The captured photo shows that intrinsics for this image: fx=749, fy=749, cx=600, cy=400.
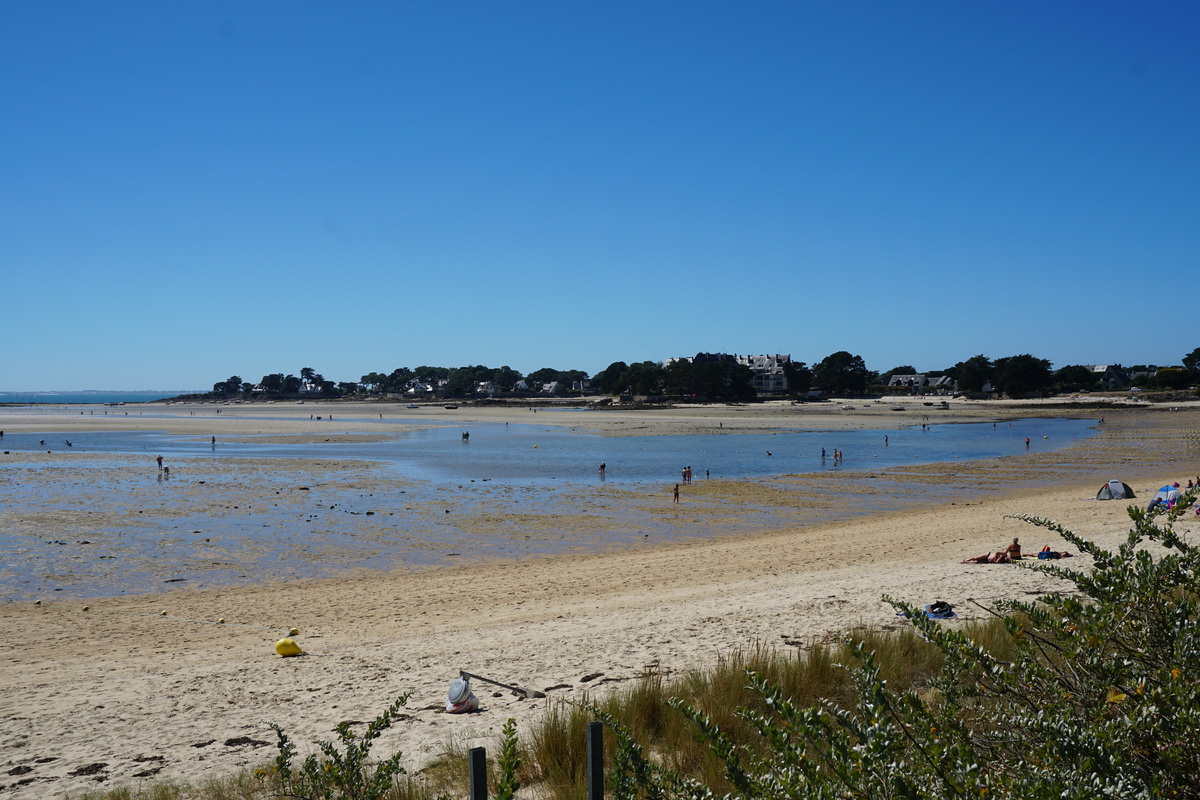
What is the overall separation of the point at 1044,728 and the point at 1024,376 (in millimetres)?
131105

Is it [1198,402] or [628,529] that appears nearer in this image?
[628,529]

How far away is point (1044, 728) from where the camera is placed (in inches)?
108

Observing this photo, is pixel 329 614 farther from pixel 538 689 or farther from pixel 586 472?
pixel 586 472

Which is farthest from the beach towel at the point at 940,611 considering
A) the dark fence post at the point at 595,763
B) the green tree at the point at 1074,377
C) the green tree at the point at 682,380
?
the green tree at the point at 1074,377

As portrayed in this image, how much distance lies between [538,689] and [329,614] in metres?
6.81

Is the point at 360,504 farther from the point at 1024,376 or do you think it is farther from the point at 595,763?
the point at 1024,376

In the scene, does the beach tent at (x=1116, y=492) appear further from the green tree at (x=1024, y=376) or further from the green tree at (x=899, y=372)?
the green tree at (x=899, y=372)

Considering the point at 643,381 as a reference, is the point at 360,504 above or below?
below

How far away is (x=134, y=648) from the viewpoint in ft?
36.8

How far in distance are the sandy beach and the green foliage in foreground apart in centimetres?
398

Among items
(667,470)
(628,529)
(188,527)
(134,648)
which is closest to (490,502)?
(628,529)

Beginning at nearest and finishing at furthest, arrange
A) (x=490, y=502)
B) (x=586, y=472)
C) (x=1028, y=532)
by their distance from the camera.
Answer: (x=1028, y=532)
(x=490, y=502)
(x=586, y=472)

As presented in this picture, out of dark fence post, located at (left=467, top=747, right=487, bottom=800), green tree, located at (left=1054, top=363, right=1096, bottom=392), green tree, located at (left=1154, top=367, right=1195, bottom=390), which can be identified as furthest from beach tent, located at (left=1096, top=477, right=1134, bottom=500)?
green tree, located at (left=1054, top=363, right=1096, bottom=392)

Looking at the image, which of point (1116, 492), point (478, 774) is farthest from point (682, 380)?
point (478, 774)
